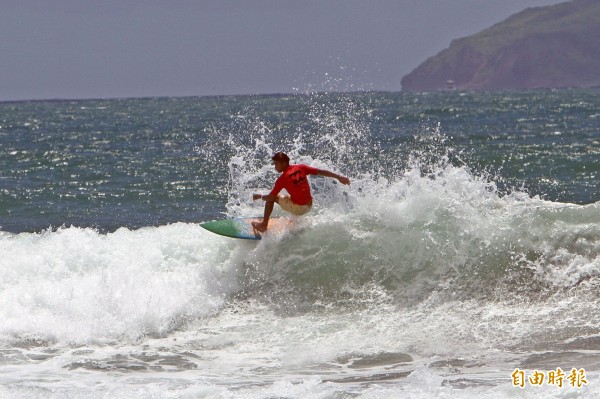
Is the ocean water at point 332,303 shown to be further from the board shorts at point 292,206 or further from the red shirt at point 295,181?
the red shirt at point 295,181

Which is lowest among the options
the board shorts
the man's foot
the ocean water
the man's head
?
the ocean water

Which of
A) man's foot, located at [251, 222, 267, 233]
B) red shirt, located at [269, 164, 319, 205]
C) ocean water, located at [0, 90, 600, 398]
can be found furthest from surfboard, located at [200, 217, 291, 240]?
red shirt, located at [269, 164, 319, 205]

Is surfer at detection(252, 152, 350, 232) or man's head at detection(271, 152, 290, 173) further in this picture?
surfer at detection(252, 152, 350, 232)

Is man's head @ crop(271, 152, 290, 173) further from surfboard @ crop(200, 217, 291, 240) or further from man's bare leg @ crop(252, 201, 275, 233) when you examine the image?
surfboard @ crop(200, 217, 291, 240)

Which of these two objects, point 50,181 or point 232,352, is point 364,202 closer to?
point 232,352

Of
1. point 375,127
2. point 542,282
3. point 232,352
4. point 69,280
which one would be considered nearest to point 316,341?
point 232,352

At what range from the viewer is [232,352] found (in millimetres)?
9750

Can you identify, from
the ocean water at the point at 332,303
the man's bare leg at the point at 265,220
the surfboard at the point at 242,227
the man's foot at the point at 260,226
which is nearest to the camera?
the ocean water at the point at 332,303

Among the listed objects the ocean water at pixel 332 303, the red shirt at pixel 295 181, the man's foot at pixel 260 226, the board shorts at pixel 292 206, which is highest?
the red shirt at pixel 295 181

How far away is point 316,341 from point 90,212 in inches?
382

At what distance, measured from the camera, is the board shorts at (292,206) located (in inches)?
464

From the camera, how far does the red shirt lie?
11.5 m

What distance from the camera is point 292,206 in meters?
11.8

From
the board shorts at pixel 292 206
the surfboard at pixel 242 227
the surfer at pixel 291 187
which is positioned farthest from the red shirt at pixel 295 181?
the surfboard at pixel 242 227
